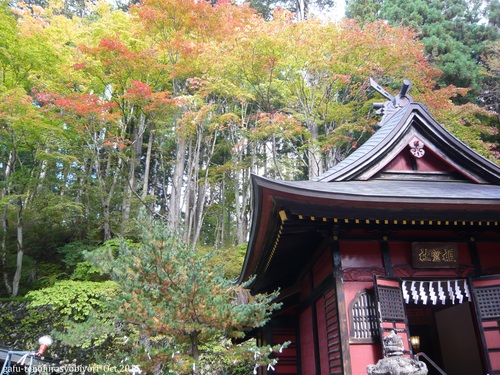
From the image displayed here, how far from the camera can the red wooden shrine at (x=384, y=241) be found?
498cm

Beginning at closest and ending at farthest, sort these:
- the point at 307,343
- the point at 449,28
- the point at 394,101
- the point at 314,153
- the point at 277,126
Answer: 1. the point at 307,343
2. the point at 394,101
3. the point at 277,126
4. the point at 314,153
5. the point at 449,28

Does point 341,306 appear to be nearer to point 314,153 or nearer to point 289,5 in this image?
point 314,153

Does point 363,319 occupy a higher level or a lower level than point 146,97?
lower

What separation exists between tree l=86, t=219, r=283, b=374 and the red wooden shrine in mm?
1097

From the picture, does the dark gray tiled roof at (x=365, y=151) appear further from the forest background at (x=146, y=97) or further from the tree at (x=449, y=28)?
the tree at (x=449, y=28)

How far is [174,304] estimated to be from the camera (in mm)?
4809

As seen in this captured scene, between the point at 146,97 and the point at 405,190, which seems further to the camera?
the point at 146,97

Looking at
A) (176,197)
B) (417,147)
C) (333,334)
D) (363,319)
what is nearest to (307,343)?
(333,334)

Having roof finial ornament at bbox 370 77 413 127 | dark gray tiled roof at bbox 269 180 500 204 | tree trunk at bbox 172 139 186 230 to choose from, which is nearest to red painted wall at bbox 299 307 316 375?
dark gray tiled roof at bbox 269 180 500 204

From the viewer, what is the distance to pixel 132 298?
4.67m

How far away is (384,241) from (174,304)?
3.17 m

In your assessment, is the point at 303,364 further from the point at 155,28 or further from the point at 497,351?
the point at 155,28

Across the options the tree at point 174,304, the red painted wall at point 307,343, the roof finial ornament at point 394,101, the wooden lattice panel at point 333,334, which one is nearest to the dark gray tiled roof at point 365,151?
the roof finial ornament at point 394,101

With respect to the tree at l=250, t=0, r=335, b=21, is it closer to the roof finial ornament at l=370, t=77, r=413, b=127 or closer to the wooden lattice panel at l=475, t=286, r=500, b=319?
the roof finial ornament at l=370, t=77, r=413, b=127
